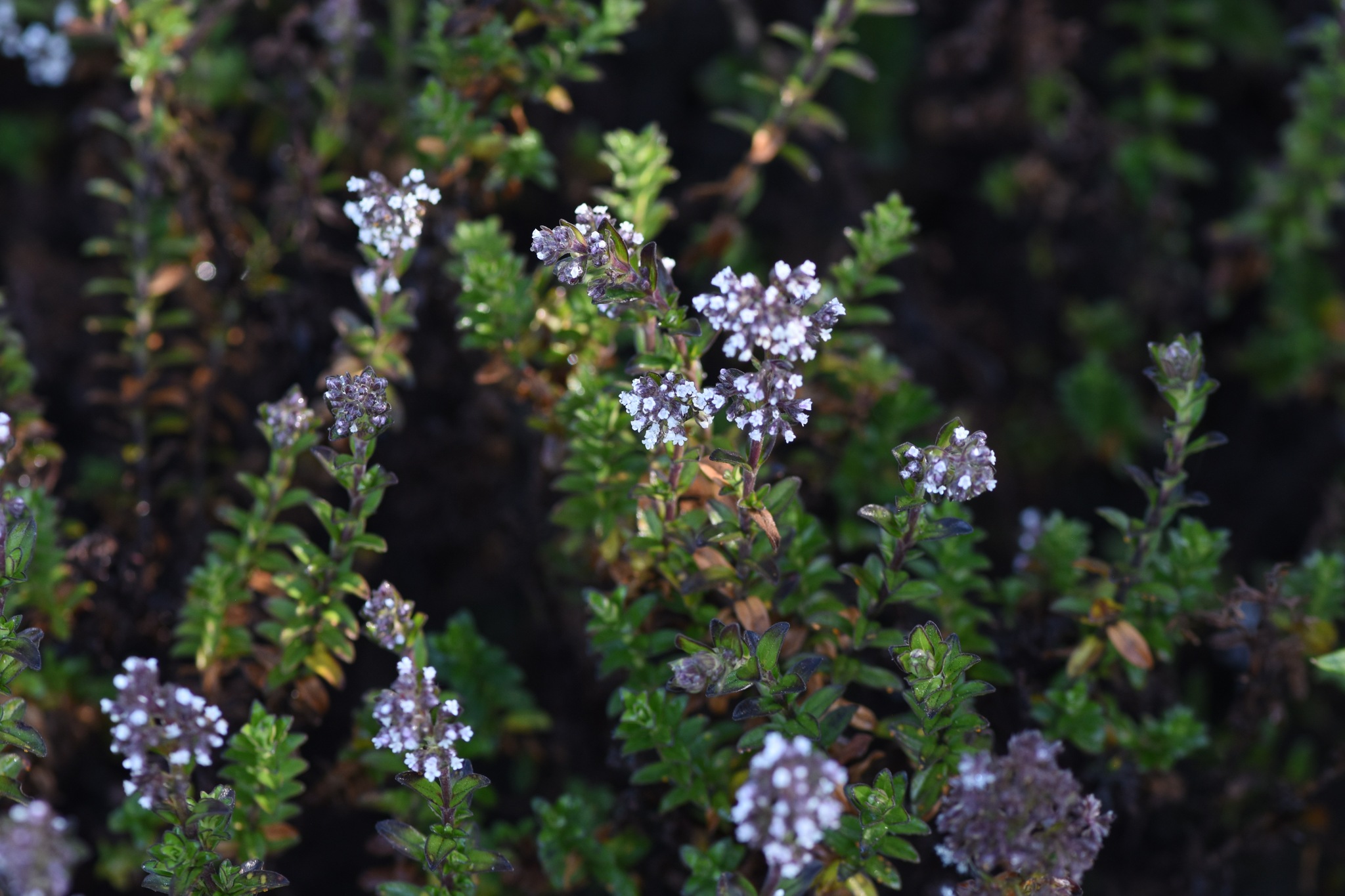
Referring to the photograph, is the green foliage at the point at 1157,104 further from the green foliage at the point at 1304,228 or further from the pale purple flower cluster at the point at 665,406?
the pale purple flower cluster at the point at 665,406

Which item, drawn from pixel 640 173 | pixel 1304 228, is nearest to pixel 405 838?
pixel 640 173

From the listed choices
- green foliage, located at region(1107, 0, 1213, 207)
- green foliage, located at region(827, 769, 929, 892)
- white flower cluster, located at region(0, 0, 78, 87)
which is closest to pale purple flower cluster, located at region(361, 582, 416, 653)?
green foliage, located at region(827, 769, 929, 892)

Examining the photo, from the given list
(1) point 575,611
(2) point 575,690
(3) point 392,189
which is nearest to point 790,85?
(3) point 392,189

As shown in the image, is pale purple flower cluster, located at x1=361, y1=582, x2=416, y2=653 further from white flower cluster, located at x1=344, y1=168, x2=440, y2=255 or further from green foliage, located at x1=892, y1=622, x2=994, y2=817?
green foliage, located at x1=892, y1=622, x2=994, y2=817

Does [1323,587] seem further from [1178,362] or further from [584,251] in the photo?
[584,251]

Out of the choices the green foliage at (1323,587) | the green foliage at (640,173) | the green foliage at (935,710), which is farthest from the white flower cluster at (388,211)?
the green foliage at (1323,587)
